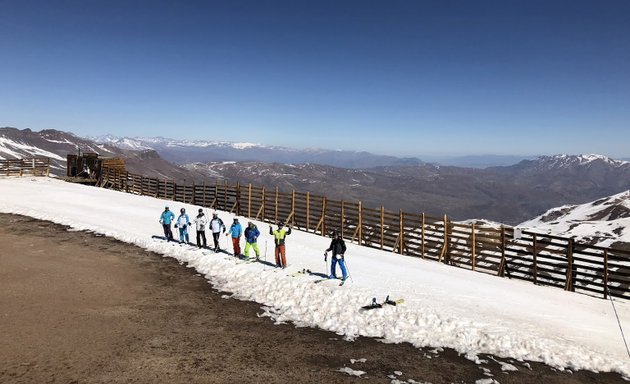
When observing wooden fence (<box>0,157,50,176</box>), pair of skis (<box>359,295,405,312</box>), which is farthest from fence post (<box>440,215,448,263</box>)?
wooden fence (<box>0,157,50,176</box>)

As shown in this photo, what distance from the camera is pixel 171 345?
9984 mm

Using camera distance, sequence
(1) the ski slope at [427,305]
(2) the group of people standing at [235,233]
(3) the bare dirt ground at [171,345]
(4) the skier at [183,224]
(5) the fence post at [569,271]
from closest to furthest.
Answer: (3) the bare dirt ground at [171,345] < (1) the ski slope at [427,305] < (2) the group of people standing at [235,233] < (5) the fence post at [569,271] < (4) the skier at [183,224]

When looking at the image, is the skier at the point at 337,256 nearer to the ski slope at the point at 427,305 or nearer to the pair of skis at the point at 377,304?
the ski slope at the point at 427,305

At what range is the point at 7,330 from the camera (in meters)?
10.2

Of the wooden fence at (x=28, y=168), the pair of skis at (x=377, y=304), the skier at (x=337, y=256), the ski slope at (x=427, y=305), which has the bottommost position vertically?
the ski slope at (x=427, y=305)

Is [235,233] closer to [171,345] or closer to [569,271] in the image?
Answer: [171,345]

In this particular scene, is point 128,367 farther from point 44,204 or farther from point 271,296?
point 44,204

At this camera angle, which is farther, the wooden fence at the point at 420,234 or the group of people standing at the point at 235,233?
the wooden fence at the point at 420,234

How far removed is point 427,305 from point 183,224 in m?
12.9

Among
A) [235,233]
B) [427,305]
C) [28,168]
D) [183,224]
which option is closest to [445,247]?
[427,305]

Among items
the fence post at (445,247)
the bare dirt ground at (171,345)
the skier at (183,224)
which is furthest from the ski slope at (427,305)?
the fence post at (445,247)

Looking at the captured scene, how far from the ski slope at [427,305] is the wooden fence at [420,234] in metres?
1.54

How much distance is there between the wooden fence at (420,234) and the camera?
19094mm

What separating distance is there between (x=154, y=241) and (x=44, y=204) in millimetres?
17221
